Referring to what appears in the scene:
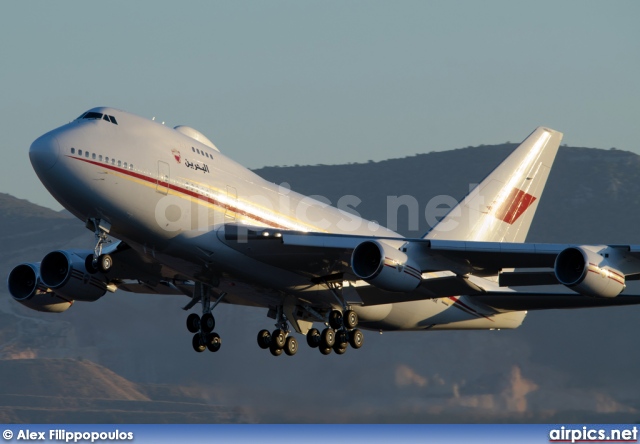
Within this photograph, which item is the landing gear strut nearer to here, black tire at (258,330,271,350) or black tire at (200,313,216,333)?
black tire at (200,313,216,333)

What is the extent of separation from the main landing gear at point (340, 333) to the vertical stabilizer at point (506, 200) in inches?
306

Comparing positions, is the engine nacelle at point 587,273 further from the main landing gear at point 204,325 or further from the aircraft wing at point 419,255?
the main landing gear at point 204,325

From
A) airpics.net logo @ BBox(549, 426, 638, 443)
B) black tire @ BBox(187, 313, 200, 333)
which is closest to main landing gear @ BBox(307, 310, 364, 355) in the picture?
black tire @ BBox(187, 313, 200, 333)

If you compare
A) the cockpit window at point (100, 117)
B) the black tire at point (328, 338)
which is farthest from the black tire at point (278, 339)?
the cockpit window at point (100, 117)

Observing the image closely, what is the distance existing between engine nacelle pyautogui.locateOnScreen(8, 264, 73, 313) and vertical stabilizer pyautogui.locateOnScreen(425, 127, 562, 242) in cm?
1650

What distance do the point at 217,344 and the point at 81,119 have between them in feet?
36.2

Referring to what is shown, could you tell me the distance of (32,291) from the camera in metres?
45.3

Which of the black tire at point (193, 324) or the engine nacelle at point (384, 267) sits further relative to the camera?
the black tire at point (193, 324)

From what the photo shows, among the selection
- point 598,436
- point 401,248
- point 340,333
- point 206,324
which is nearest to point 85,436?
point 206,324

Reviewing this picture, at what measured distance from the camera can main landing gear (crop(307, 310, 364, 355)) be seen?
41.1 meters

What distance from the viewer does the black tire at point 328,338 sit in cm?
4191

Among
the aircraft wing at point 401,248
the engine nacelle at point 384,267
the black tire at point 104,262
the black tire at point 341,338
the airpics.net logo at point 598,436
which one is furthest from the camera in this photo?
the black tire at point 341,338

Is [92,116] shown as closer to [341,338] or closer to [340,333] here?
[340,333]

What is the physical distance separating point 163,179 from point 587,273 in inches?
560
